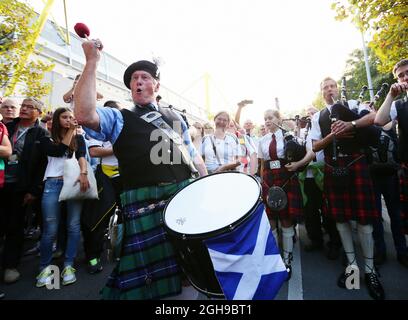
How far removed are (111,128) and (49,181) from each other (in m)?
1.91

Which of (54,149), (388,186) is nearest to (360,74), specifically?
(388,186)

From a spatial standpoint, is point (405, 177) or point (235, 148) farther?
point (235, 148)

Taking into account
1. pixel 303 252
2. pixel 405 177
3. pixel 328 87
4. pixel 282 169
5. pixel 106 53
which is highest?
pixel 106 53

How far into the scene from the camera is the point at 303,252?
353cm

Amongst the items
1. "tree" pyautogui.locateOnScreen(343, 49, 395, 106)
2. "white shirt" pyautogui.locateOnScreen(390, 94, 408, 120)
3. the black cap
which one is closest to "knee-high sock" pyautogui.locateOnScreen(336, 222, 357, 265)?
"white shirt" pyautogui.locateOnScreen(390, 94, 408, 120)

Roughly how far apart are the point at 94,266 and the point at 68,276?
0.31 meters

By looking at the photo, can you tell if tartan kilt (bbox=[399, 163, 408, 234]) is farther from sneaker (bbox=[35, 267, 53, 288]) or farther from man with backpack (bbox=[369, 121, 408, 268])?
sneaker (bbox=[35, 267, 53, 288])

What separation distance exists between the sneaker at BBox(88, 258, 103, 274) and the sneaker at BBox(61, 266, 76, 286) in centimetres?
22

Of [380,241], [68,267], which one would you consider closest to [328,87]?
[380,241]

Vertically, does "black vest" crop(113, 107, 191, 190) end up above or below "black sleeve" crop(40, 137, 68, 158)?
below

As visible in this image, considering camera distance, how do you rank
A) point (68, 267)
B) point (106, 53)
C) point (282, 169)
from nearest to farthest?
point (68, 267) → point (282, 169) → point (106, 53)

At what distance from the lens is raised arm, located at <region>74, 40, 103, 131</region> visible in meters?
1.32

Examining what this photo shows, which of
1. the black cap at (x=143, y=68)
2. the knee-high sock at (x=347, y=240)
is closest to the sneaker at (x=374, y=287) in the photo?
the knee-high sock at (x=347, y=240)

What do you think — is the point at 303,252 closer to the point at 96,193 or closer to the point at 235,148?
the point at 235,148
